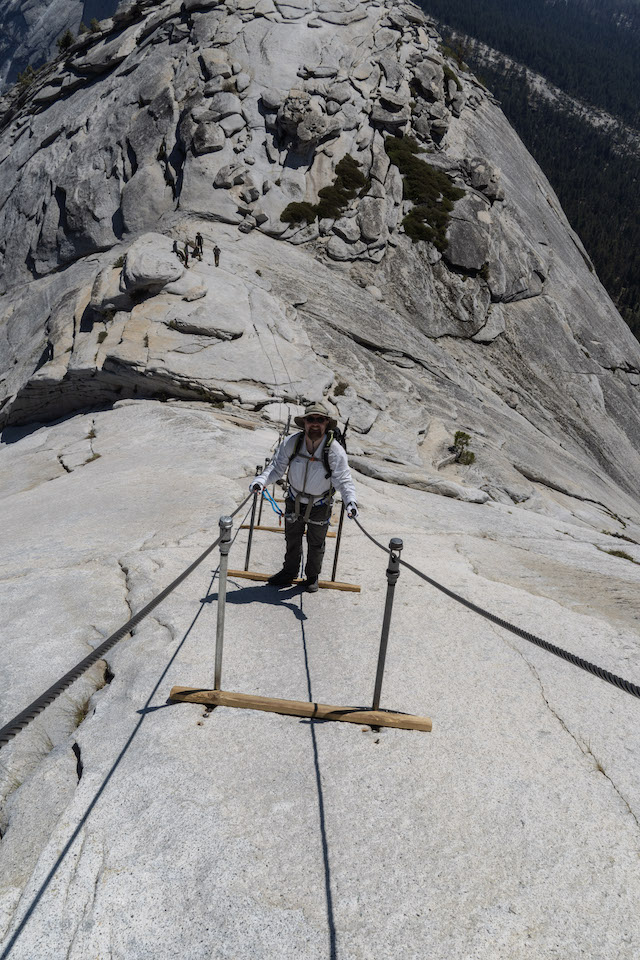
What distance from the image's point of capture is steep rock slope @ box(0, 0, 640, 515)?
23141mm

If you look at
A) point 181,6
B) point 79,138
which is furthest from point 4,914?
point 181,6

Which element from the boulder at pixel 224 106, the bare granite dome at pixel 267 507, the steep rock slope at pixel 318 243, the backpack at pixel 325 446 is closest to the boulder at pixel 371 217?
the steep rock slope at pixel 318 243

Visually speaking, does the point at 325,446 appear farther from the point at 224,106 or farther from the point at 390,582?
the point at 224,106

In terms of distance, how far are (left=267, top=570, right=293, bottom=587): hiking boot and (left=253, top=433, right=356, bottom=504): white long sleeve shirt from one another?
4.15 feet

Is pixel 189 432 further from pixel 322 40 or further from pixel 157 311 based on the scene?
pixel 322 40

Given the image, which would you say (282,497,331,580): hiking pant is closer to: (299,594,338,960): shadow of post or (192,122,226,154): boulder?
(299,594,338,960): shadow of post

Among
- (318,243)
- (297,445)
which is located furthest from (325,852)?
(318,243)

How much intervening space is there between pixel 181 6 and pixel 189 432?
3662 centimetres

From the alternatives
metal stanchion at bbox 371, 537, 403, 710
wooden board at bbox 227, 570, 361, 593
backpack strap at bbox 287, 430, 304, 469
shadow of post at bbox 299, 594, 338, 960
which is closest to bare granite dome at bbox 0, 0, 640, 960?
shadow of post at bbox 299, 594, 338, 960

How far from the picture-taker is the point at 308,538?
834 cm

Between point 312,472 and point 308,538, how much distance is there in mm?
1037

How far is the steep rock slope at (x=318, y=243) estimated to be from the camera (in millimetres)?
23141

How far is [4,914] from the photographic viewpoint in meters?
3.56

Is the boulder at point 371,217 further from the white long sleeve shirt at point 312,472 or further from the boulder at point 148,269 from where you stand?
the white long sleeve shirt at point 312,472
